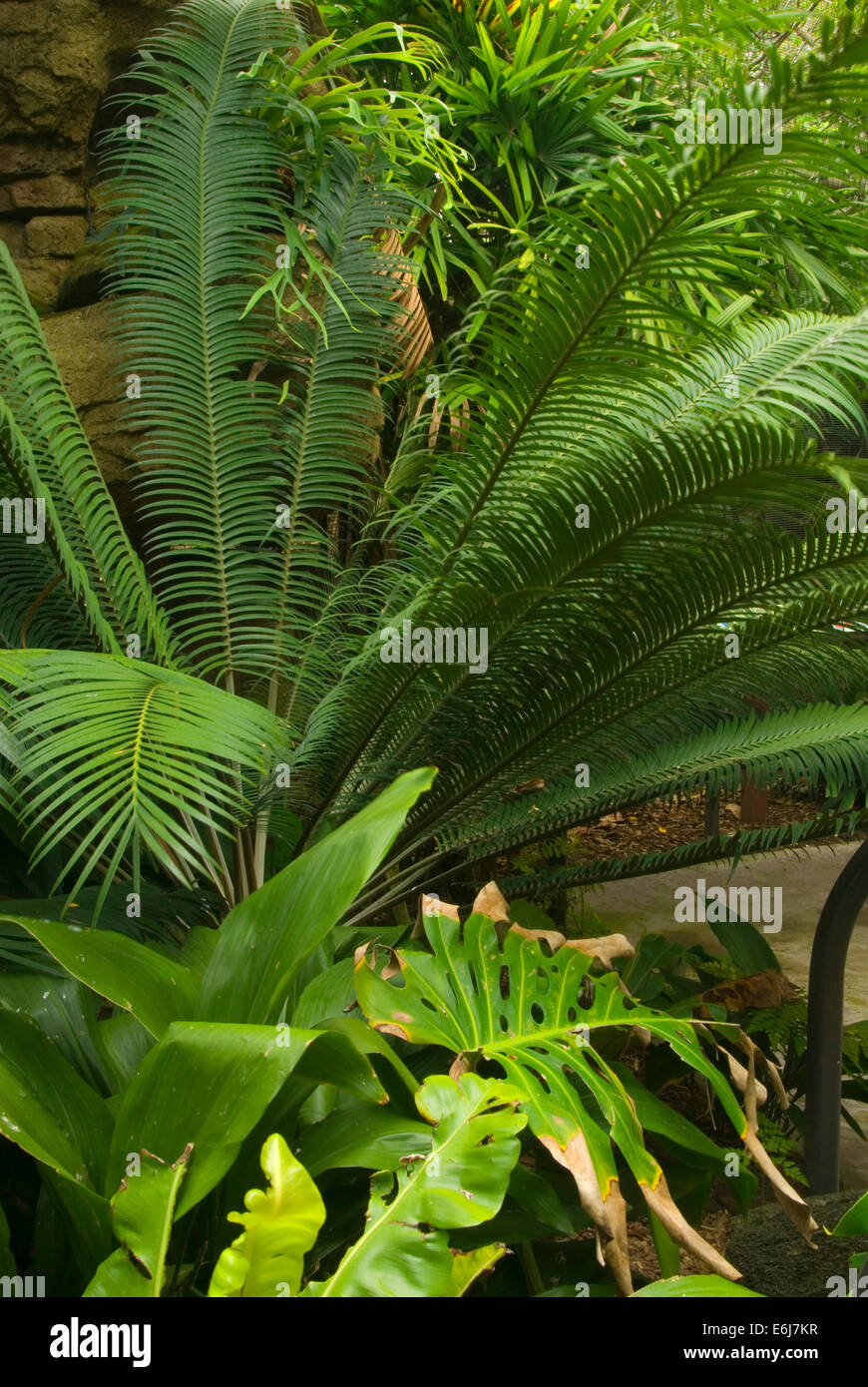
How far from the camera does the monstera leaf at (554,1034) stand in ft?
3.91

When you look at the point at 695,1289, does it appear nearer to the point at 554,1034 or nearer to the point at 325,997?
the point at 554,1034

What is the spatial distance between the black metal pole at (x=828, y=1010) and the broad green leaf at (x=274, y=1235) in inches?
32.0

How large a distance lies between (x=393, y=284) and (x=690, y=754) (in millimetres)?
1317

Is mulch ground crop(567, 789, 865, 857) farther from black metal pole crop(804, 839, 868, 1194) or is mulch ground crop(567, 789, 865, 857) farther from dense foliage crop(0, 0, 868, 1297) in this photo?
black metal pole crop(804, 839, 868, 1194)

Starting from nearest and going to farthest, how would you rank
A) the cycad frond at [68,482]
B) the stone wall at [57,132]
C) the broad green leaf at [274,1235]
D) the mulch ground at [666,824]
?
the broad green leaf at [274,1235]
the cycad frond at [68,482]
the stone wall at [57,132]
the mulch ground at [666,824]

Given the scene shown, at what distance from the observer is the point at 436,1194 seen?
1118 millimetres

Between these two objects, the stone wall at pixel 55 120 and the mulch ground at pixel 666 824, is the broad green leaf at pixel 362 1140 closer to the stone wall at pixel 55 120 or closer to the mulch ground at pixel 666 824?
the stone wall at pixel 55 120

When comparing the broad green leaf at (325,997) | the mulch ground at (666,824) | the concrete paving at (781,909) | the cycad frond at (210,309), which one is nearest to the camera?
the broad green leaf at (325,997)

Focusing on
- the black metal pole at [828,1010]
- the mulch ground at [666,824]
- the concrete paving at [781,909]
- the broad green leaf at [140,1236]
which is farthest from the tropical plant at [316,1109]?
the mulch ground at [666,824]

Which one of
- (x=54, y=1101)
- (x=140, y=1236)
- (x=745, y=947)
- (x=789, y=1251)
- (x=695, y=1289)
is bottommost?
(x=789, y=1251)

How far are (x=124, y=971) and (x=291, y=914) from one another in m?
0.23

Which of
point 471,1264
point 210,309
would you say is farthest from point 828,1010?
point 210,309

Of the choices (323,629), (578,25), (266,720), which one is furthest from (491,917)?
(578,25)
